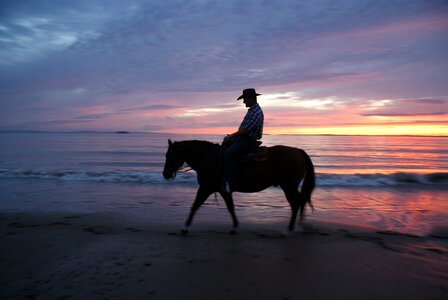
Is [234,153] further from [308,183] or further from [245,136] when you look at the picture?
[308,183]

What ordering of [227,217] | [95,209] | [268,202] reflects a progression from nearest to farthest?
[227,217] → [95,209] → [268,202]

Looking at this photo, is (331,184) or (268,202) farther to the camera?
(331,184)

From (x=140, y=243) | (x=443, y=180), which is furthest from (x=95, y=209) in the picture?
(x=443, y=180)

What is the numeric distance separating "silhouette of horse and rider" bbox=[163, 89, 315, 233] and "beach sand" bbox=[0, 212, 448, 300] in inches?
31.4

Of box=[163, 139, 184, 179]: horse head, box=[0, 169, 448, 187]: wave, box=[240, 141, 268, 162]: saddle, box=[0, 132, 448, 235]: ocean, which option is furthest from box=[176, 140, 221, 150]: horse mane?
box=[0, 169, 448, 187]: wave

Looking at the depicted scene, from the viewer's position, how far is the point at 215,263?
4129 mm

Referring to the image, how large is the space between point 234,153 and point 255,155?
467 millimetres

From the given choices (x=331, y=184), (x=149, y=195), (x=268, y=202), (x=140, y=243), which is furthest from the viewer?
(x=331, y=184)

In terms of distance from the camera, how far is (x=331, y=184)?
→ 1225cm

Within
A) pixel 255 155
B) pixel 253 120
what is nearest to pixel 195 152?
pixel 255 155

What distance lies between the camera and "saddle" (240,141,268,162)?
5.59 m

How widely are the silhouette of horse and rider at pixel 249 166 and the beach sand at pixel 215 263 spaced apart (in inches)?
31.4

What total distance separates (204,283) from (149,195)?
6.59 metres

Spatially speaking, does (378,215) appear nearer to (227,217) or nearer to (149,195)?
(227,217)
